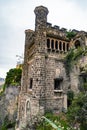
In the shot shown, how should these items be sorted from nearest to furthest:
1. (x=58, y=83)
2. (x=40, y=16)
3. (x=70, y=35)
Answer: (x=58, y=83) < (x=40, y=16) < (x=70, y=35)

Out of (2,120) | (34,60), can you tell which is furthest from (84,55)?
(2,120)

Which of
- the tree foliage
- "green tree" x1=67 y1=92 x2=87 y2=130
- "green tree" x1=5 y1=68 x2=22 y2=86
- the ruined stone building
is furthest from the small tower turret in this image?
"green tree" x1=5 y1=68 x2=22 y2=86

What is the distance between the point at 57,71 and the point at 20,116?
7.90 metres

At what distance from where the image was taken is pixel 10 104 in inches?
1414

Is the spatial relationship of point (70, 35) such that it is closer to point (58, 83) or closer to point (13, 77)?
point (58, 83)

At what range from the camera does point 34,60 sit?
25484 mm

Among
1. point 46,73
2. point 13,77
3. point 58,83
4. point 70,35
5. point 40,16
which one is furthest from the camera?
point 13,77

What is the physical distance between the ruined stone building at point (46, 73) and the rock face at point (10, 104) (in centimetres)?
699

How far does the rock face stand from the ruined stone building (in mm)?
6994

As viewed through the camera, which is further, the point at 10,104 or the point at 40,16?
the point at 10,104

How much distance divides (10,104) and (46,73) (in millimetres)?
13627

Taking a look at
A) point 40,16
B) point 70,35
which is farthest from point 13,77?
point 40,16

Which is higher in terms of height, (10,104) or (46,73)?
(46,73)

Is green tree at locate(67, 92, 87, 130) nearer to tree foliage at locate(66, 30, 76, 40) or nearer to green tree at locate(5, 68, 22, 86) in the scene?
tree foliage at locate(66, 30, 76, 40)
